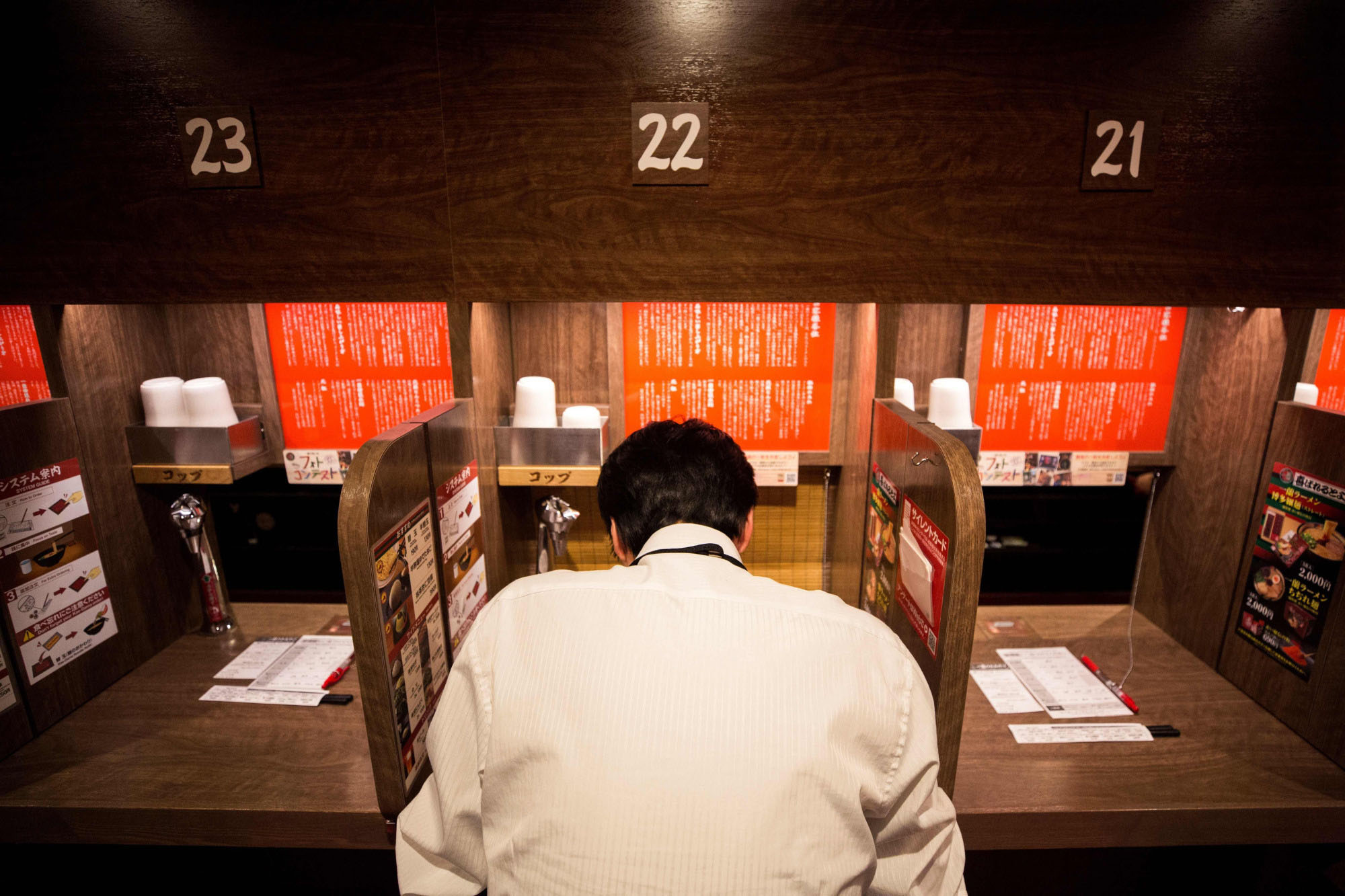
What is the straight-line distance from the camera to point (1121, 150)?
4.97ft

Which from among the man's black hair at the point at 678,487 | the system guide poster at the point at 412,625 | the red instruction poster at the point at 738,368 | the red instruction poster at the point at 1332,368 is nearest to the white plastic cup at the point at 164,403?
the system guide poster at the point at 412,625

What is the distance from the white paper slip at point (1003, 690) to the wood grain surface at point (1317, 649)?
24.2 inches

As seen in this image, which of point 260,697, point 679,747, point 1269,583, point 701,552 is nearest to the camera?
point 679,747

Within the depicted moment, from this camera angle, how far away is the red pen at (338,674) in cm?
198

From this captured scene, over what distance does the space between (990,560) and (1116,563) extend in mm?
437

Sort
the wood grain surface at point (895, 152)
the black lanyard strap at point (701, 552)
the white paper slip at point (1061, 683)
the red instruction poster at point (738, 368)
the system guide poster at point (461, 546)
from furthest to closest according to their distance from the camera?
the red instruction poster at point (738, 368) < the white paper slip at point (1061, 683) < the system guide poster at point (461, 546) < the wood grain surface at point (895, 152) < the black lanyard strap at point (701, 552)

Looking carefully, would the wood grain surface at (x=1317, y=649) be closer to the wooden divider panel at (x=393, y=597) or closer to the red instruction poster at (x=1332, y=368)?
the red instruction poster at (x=1332, y=368)

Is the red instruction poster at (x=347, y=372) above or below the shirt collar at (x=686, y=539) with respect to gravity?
above

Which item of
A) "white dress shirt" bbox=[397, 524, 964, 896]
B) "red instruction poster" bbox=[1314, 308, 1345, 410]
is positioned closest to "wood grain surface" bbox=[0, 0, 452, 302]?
"white dress shirt" bbox=[397, 524, 964, 896]

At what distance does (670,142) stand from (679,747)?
1238mm

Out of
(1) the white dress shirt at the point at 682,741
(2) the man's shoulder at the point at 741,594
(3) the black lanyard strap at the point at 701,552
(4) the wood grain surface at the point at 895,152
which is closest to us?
(1) the white dress shirt at the point at 682,741

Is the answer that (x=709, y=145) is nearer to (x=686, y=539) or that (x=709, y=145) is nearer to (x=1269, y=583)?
(x=686, y=539)

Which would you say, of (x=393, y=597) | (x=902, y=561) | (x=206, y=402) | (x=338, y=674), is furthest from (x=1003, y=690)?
(x=206, y=402)

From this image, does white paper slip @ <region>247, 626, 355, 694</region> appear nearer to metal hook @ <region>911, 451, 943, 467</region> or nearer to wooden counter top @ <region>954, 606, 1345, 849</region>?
metal hook @ <region>911, 451, 943, 467</region>
